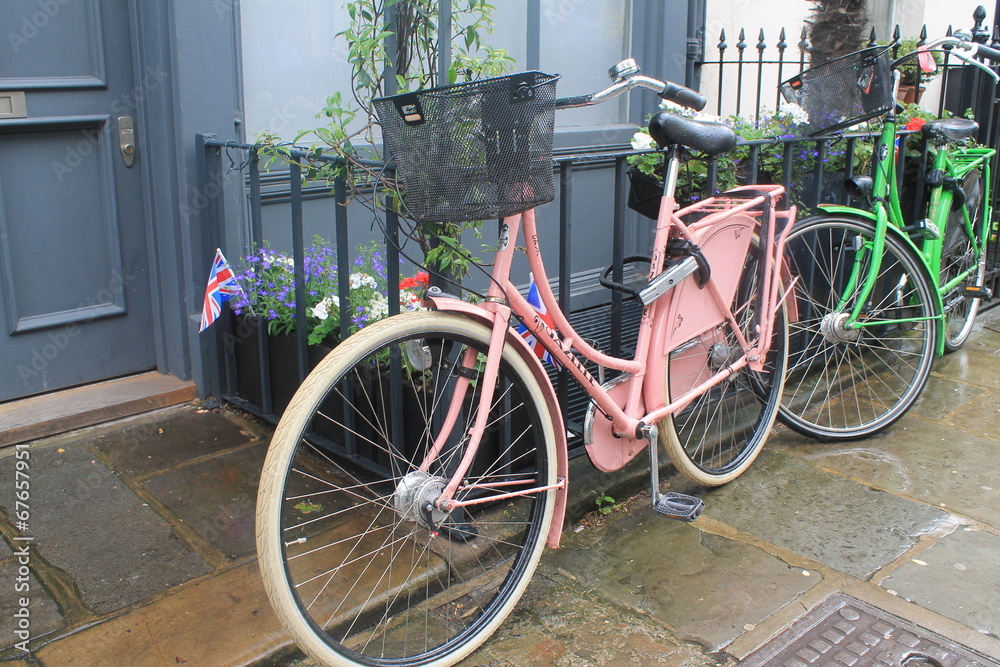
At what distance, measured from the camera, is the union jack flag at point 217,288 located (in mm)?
3529

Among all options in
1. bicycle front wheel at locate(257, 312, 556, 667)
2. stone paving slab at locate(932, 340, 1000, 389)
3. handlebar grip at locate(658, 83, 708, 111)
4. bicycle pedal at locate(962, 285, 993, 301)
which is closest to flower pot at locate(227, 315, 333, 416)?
bicycle front wheel at locate(257, 312, 556, 667)

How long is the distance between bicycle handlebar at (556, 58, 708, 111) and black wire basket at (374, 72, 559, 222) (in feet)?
0.59

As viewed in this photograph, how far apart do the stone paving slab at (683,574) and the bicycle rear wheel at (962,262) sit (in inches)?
90.1

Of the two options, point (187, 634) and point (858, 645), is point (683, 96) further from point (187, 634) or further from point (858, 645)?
point (187, 634)

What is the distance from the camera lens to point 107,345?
3879 mm

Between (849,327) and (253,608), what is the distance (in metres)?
2.54

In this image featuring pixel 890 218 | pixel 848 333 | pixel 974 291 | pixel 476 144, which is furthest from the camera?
pixel 974 291

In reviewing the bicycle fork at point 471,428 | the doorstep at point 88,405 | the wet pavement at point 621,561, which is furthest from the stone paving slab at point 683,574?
the doorstep at point 88,405

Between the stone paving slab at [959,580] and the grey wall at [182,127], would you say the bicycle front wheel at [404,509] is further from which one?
the stone paving slab at [959,580]

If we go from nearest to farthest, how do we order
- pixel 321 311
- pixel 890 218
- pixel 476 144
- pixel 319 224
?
pixel 476 144 → pixel 321 311 → pixel 890 218 → pixel 319 224

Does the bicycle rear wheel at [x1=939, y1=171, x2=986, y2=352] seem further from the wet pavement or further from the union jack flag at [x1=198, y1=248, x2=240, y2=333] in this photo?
the union jack flag at [x1=198, y1=248, x2=240, y2=333]

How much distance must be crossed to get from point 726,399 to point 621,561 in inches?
45.4

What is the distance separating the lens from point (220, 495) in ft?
10.5

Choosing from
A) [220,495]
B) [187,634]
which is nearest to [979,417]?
[220,495]
